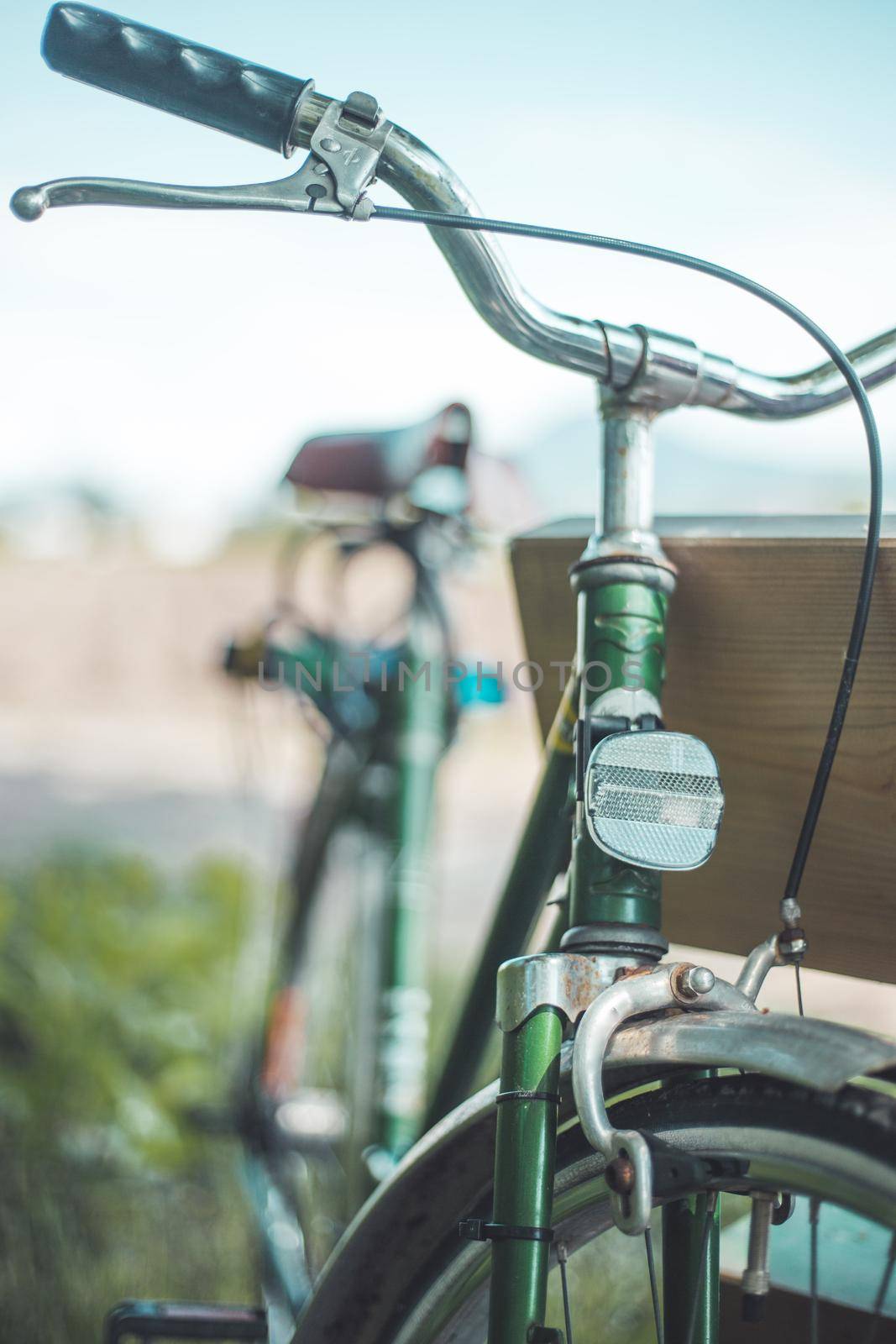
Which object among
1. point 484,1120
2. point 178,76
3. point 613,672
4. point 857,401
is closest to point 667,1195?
point 484,1120

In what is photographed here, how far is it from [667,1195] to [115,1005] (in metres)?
2.47

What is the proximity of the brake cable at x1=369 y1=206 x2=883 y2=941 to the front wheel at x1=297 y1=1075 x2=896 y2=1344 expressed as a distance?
0.45 ft

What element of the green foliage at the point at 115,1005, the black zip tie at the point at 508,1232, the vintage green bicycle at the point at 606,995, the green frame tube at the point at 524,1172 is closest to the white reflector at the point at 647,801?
the vintage green bicycle at the point at 606,995

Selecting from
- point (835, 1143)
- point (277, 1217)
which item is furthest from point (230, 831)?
point (835, 1143)

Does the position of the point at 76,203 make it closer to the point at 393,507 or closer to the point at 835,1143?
the point at 835,1143

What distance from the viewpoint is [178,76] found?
0.67 m

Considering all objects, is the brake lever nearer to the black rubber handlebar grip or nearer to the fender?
the black rubber handlebar grip

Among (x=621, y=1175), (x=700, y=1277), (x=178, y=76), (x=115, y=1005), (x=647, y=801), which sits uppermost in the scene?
(x=178, y=76)

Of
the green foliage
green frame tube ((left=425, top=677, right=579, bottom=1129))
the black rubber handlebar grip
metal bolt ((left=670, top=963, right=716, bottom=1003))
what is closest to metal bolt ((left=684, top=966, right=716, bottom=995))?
metal bolt ((left=670, top=963, right=716, bottom=1003))

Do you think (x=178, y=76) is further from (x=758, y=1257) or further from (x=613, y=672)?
(x=758, y=1257)

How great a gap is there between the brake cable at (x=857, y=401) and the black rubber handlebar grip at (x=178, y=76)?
0.33 feet

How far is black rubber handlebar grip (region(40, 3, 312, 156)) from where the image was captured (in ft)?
2.16

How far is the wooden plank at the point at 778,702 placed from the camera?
0.82 meters

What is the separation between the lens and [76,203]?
64 cm
